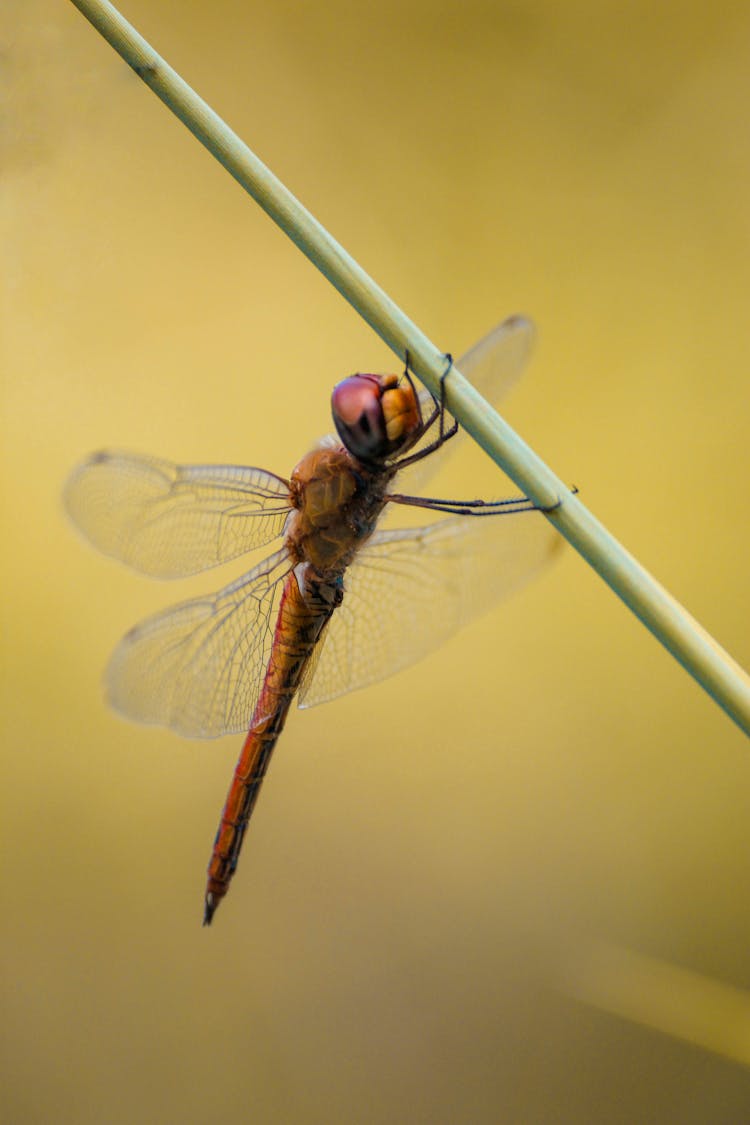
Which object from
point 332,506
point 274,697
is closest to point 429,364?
point 332,506

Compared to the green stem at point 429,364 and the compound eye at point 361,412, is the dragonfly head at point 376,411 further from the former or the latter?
the green stem at point 429,364

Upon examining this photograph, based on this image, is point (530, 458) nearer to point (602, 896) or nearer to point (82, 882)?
point (602, 896)

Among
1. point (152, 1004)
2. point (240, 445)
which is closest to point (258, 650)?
point (240, 445)

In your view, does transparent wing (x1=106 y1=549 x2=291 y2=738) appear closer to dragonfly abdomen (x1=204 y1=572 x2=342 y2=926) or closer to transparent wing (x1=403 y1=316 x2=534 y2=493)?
dragonfly abdomen (x1=204 y1=572 x2=342 y2=926)

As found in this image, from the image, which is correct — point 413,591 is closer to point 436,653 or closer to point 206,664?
point 206,664

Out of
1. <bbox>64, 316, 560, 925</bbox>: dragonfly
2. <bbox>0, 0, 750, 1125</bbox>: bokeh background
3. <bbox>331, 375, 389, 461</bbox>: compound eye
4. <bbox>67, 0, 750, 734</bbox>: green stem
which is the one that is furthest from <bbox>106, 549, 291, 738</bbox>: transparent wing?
<bbox>0, 0, 750, 1125</bbox>: bokeh background

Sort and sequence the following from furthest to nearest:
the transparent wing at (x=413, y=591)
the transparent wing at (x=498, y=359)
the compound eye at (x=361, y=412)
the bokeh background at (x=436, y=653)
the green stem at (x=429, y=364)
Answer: the bokeh background at (x=436, y=653) < the transparent wing at (x=413, y=591) < the transparent wing at (x=498, y=359) < the compound eye at (x=361, y=412) < the green stem at (x=429, y=364)

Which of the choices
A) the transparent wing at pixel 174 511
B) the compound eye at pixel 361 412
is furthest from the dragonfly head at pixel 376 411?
the transparent wing at pixel 174 511
